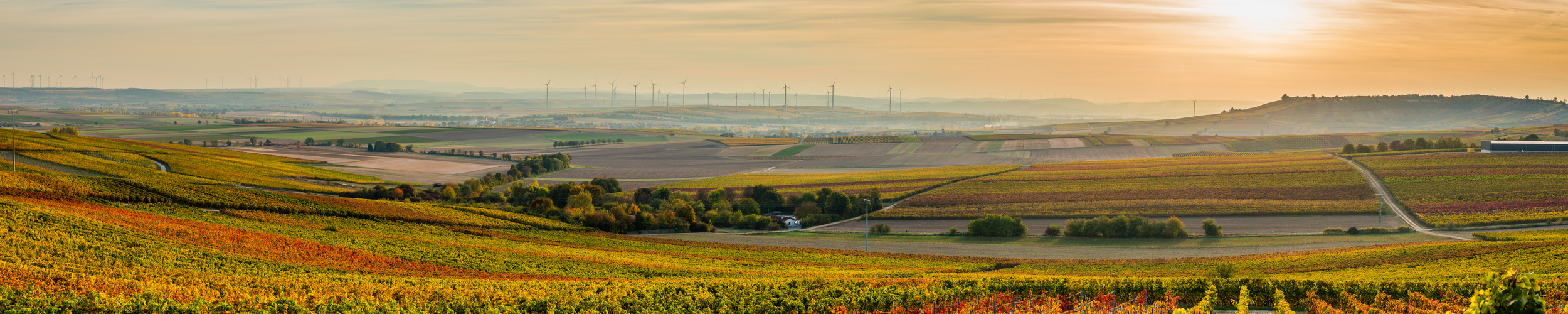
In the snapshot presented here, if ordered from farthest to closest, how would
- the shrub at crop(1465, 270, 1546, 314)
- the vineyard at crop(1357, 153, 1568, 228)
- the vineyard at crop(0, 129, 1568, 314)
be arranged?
the vineyard at crop(1357, 153, 1568, 228), the vineyard at crop(0, 129, 1568, 314), the shrub at crop(1465, 270, 1546, 314)

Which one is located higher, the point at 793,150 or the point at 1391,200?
the point at 793,150

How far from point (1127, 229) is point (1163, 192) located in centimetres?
2278

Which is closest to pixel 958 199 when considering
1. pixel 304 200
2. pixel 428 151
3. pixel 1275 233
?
pixel 1275 233

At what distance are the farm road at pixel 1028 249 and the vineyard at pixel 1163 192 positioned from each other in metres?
13.3

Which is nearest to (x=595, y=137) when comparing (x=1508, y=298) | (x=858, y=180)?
(x=858, y=180)

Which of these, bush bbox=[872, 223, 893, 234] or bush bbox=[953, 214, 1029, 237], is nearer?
bush bbox=[953, 214, 1029, 237]

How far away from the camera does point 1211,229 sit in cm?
5641

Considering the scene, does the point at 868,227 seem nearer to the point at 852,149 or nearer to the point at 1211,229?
the point at 1211,229

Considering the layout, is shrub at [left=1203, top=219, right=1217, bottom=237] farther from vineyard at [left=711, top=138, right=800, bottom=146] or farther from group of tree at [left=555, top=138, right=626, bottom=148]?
group of tree at [left=555, top=138, right=626, bottom=148]

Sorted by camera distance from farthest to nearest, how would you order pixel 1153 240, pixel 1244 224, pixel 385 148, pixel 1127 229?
pixel 385 148 → pixel 1244 224 → pixel 1127 229 → pixel 1153 240

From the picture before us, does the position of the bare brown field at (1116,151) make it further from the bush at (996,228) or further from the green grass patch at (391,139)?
the green grass patch at (391,139)

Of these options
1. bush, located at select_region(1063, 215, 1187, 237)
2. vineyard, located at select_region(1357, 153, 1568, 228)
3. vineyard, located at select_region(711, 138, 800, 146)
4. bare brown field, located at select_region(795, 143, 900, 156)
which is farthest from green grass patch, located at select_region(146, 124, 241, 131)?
vineyard, located at select_region(1357, 153, 1568, 228)

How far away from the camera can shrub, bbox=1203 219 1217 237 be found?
56094 millimetres

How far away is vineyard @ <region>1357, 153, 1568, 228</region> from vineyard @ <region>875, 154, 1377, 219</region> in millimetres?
3388
